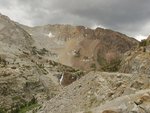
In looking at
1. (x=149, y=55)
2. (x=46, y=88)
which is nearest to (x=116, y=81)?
(x=149, y=55)

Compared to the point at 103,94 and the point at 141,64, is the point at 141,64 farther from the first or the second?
the point at 103,94

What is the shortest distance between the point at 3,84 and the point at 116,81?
413 feet

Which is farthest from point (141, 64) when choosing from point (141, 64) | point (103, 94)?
point (103, 94)

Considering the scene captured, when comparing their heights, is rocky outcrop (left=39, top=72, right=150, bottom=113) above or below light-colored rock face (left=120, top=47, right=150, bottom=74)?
below

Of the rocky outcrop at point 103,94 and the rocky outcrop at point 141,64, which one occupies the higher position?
the rocky outcrop at point 141,64

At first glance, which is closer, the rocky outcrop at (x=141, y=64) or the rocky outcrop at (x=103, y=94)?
the rocky outcrop at (x=103, y=94)

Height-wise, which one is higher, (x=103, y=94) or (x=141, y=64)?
(x=141, y=64)

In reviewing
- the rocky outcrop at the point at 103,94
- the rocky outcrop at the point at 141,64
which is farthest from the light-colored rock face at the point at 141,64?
the rocky outcrop at the point at 103,94

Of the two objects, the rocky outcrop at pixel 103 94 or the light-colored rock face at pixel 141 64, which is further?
the light-colored rock face at pixel 141 64

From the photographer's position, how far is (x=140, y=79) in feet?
133

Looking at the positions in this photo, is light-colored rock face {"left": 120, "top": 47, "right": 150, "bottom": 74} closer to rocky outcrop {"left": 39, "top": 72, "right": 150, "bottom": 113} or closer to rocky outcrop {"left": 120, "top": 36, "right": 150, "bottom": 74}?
rocky outcrop {"left": 120, "top": 36, "right": 150, "bottom": 74}

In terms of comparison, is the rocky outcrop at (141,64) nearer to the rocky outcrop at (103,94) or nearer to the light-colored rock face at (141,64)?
the light-colored rock face at (141,64)

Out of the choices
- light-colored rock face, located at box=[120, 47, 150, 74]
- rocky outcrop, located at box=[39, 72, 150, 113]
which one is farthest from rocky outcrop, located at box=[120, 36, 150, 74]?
rocky outcrop, located at box=[39, 72, 150, 113]

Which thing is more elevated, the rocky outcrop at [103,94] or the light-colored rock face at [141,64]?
the light-colored rock face at [141,64]
